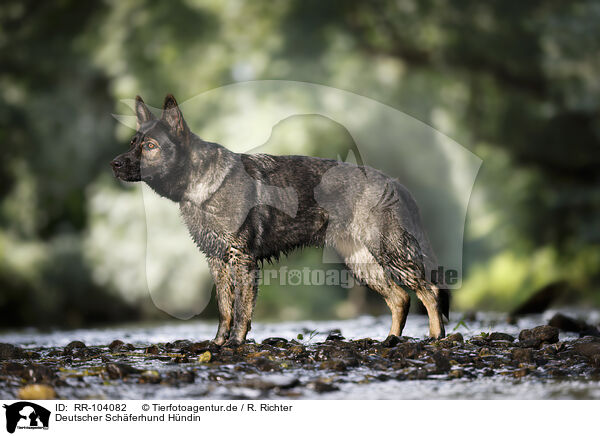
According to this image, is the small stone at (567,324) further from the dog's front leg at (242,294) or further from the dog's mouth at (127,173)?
the dog's mouth at (127,173)

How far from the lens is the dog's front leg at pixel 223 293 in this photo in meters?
6.92

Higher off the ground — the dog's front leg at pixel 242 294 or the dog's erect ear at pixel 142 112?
the dog's erect ear at pixel 142 112

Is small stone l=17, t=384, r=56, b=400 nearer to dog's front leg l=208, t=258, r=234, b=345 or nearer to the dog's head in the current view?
dog's front leg l=208, t=258, r=234, b=345

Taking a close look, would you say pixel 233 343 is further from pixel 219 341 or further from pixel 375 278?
pixel 375 278

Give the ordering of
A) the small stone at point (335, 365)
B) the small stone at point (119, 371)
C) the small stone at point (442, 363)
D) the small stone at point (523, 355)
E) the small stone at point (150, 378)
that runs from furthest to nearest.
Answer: the small stone at point (523, 355), the small stone at point (335, 365), the small stone at point (442, 363), the small stone at point (119, 371), the small stone at point (150, 378)

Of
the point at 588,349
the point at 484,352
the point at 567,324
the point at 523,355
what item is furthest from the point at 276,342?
the point at 567,324

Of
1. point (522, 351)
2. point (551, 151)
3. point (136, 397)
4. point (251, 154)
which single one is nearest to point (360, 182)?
point (251, 154)

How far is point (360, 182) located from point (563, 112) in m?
10.9

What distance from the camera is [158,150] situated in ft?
21.4

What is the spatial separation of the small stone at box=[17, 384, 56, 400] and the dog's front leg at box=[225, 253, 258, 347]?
2.19 m

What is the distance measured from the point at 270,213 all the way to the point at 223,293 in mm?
1106
